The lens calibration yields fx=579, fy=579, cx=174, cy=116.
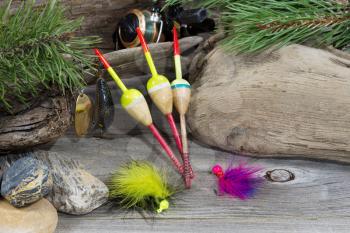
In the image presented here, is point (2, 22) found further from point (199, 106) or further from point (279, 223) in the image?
point (279, 223)

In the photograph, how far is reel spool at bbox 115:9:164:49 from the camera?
92 cm

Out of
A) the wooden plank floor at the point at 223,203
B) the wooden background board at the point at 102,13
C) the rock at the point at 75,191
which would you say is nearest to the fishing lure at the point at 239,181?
the wooden plank floor at the point at 223,203

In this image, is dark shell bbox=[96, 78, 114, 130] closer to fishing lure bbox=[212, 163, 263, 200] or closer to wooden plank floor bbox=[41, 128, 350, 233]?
wooden plank floor bbox=[41, 128, 350, 233]

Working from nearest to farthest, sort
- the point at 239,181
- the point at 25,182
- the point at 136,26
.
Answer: the point at 25,182 → the point at 239,181 → the point at 136,26

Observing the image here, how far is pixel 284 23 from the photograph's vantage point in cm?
82

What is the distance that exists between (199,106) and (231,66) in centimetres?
8

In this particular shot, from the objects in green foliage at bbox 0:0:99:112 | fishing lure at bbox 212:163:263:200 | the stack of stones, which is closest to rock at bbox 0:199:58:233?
the stack of stones

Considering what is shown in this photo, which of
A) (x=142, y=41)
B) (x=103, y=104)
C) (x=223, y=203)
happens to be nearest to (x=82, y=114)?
(x=103, y=104)

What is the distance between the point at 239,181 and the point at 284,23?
0.23m

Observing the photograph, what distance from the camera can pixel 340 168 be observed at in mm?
851

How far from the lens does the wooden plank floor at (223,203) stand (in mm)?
743

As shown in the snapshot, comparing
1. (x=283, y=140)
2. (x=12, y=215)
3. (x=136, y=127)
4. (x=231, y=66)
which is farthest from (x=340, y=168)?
(x=12, y=215)

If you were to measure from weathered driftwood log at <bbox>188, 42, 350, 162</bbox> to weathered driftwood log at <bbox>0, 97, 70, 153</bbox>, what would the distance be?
21cm

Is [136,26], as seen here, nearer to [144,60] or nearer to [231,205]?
[144,60]
